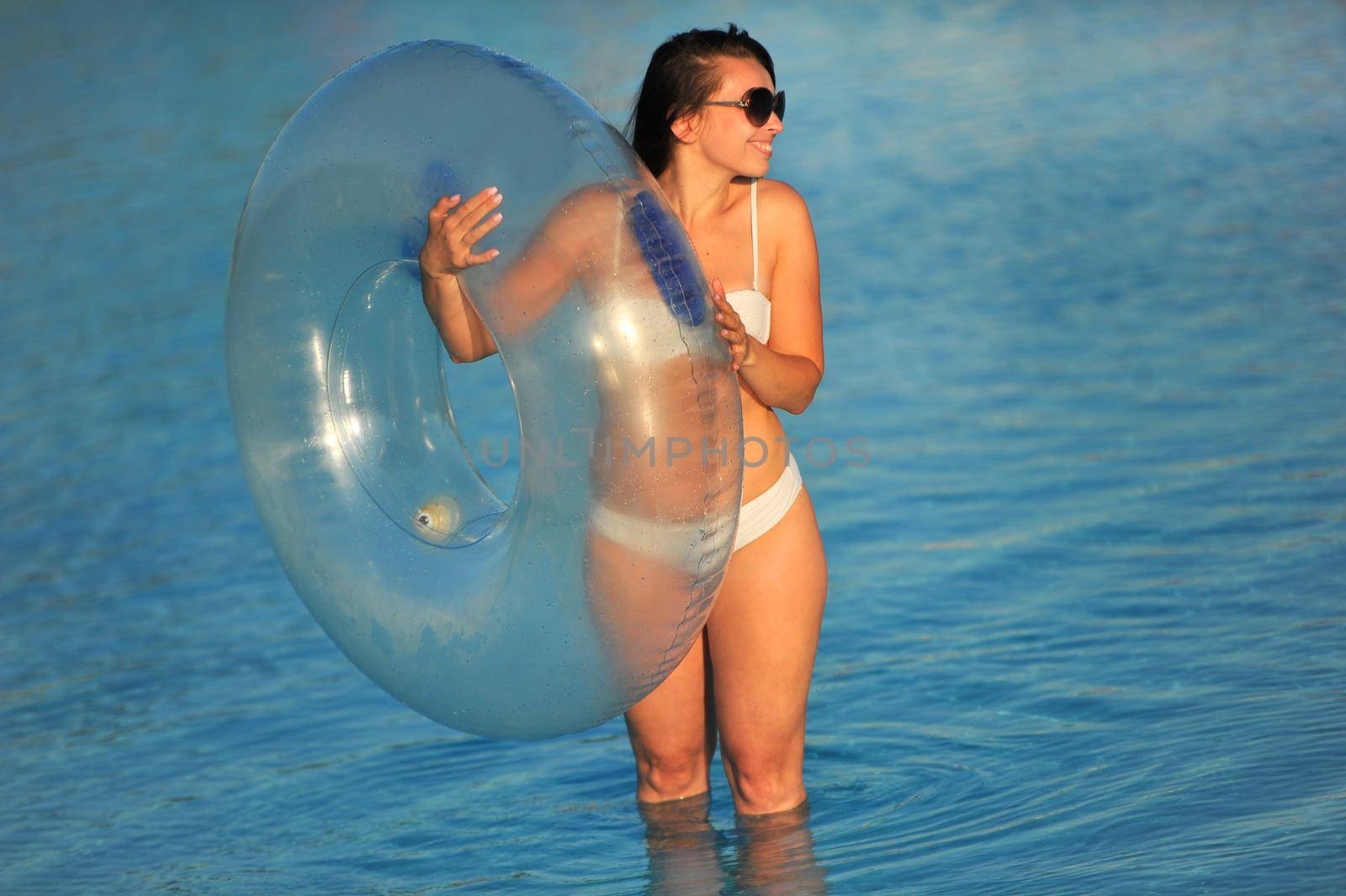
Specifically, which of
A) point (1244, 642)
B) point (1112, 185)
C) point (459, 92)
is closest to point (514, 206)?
point (459, 92)

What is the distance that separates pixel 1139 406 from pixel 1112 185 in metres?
4.71

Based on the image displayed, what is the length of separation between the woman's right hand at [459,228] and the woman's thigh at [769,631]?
0.85 meters

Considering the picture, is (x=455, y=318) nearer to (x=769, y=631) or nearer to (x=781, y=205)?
(x=781, y=205)

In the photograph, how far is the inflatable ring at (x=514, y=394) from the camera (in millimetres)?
2764

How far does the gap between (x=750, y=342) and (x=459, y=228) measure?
0.57 meters

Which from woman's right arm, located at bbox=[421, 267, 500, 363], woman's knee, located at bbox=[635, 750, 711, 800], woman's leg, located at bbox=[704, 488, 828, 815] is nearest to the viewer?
woman's right arm, located at bbox=[421, 267, 500, 363]

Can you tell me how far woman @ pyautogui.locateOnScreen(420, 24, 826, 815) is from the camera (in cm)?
310

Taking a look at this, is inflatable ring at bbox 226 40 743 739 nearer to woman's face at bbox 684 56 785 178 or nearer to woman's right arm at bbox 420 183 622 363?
woman's right arm at bbox 420 183 622 363

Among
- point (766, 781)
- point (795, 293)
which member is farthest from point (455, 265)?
point (766, 781)

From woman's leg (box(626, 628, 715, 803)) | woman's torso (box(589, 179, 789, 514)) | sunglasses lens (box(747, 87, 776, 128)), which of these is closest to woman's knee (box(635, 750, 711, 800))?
woman's leg (box(626, 628, 715, 803))

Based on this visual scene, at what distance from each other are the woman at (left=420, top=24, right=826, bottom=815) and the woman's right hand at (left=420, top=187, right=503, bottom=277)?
8 centimetres

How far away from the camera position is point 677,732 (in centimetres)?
348

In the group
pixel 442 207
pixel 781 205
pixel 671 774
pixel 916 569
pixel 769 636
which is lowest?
pixel 916 569

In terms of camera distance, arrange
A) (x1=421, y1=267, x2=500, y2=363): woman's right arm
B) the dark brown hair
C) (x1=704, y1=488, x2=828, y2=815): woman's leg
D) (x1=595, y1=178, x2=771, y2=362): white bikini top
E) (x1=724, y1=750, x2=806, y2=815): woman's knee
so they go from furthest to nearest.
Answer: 1. (x1=724, y1=750, x2=806, y2=815): woman's knee
2. (x1=704, y1=488, x2=828, y2=815): woman's leg
3. the dark brown hair
4. (x1=421, y1=267, x2=500, y2=363): woman's right arm
5. (x1=595, y1=178, x2=771, y2=362): white bikini top
